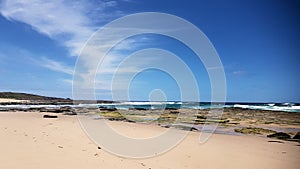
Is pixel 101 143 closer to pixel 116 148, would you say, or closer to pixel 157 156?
pixel 116 148

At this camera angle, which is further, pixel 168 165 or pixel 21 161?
pixel 168 165

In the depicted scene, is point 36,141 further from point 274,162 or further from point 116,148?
→ point 274,162

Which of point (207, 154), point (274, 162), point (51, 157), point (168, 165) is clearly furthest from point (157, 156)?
point (274, 162)

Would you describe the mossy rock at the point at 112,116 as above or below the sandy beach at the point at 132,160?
above

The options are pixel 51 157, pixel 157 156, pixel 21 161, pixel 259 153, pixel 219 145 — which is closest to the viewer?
pixel 21 161

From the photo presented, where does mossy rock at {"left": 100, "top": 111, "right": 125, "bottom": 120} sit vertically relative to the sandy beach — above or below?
above

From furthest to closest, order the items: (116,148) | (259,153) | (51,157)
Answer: (259,153) < (116,148) < (51,157)

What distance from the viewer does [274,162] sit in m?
10.4

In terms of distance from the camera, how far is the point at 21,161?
26.7ft

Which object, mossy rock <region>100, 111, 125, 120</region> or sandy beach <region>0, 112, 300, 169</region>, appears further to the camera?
mossy rock <region>100, 111, 125, 120</region>

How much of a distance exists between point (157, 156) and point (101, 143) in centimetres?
305

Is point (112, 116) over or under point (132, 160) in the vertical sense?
over

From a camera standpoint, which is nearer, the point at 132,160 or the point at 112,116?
the point at 132,160

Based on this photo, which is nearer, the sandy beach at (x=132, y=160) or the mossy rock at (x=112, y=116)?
the sandy beach at (x=132, y=160)
